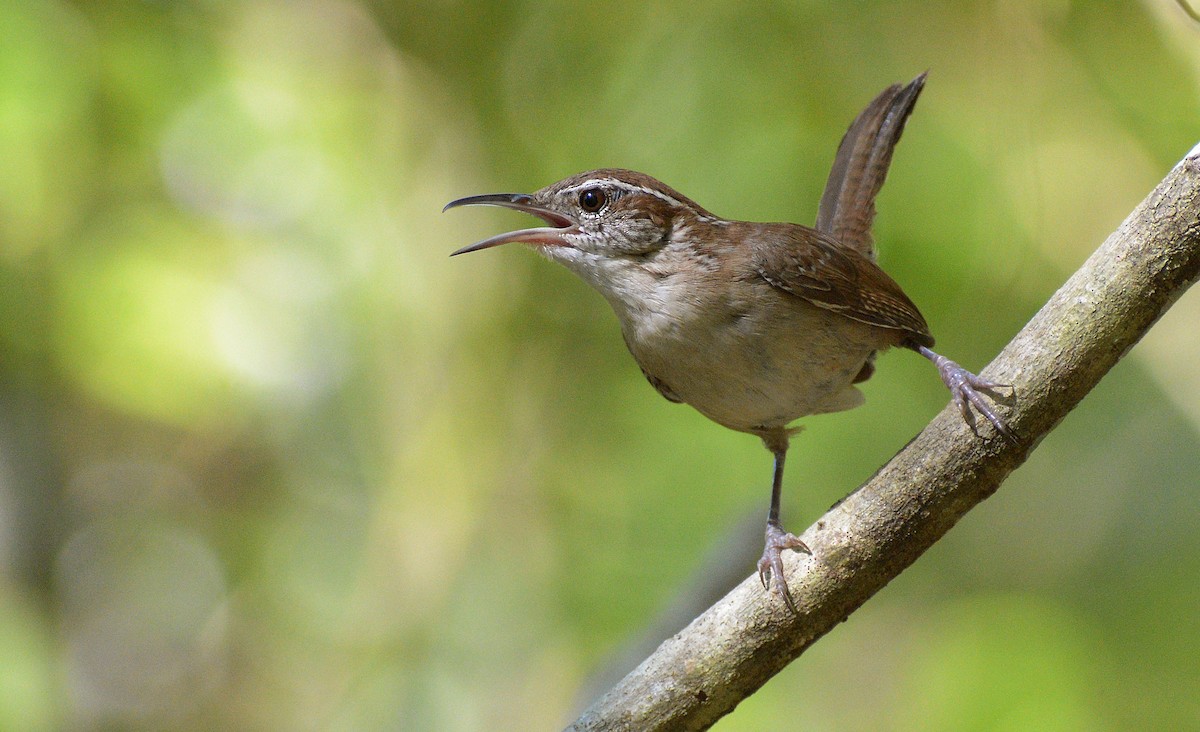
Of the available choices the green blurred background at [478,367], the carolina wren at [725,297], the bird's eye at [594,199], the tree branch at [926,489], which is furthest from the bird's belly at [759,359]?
the green blurred background at [478,367]

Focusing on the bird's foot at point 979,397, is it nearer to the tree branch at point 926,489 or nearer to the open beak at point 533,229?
the tree branch at point 926,489

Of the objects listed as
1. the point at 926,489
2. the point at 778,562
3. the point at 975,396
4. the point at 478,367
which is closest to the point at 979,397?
the point at 975,396

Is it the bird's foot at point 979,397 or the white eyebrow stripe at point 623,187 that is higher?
the bird's foot at point 979,397

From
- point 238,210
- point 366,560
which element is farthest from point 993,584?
point 238,210

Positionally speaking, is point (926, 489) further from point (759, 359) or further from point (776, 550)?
point (759, 359)

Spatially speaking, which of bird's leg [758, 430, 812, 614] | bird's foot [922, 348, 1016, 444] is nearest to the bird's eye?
bird's leg [758, 430, 812, 614]

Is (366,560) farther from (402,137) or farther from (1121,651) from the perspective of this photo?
(1121,651)
